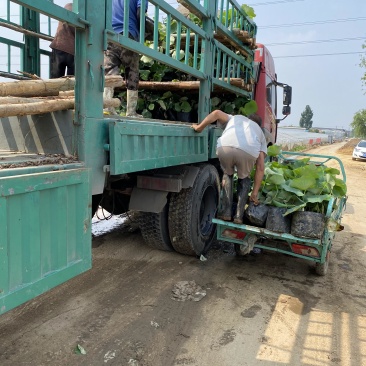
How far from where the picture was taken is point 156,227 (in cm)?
430

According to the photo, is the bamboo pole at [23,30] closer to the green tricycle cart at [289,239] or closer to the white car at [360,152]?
the green tricycle cart at [289,239]

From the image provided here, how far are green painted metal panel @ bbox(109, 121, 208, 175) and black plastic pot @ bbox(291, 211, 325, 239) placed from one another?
123 cm

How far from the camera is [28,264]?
6.05 feet

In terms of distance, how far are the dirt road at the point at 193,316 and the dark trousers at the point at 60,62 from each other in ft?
7.69

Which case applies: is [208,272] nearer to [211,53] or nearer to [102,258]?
[102,258]

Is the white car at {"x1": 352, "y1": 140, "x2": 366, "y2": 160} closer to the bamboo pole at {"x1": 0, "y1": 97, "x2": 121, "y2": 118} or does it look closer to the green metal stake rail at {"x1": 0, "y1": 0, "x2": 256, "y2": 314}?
the green metal stake rail at {"x1": 0, "y1": 0, "x2": 256, "y2": 314}

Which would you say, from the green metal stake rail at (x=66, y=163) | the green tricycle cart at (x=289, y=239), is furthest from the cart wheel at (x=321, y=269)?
the green metal stake rail at (x=66, y=163)

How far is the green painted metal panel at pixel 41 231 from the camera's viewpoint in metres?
1.71

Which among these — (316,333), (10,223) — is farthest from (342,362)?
(10,223)

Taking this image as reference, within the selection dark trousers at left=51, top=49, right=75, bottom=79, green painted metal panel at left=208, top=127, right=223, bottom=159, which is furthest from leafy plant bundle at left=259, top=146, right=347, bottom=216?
dark trousers at left=51, top=49, right=75, bottom=79

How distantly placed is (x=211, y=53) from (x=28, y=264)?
10.0 ft

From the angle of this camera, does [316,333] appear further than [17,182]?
Yes

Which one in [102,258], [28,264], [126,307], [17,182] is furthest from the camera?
[102,258]

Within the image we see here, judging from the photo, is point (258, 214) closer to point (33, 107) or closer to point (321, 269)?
point (321, 269)
